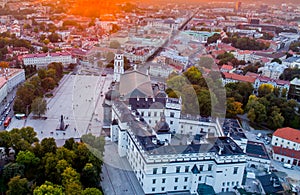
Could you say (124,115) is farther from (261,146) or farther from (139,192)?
(261,146)

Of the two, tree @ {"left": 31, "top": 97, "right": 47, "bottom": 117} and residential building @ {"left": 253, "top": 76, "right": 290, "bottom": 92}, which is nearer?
tree @ {"left": 31, "top": 97, "right": 47, "bottom": 117}

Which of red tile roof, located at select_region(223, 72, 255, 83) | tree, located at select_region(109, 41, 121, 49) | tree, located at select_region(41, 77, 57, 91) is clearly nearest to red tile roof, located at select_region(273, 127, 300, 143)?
red tile roof, located at select_region(223, 72, 255, 83)

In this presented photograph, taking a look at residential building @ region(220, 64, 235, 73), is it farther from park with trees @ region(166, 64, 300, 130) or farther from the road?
the road

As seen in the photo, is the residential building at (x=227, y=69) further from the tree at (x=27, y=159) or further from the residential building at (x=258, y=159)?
the tree at (x=27, y=159)

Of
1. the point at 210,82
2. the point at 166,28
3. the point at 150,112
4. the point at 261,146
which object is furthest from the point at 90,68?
the point at 166,28

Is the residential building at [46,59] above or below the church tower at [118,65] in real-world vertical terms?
below

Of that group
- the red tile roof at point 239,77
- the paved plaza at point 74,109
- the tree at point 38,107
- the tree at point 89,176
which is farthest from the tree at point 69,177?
the red tile roof at point 239,77
